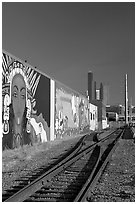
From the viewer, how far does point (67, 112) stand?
28.0 meters

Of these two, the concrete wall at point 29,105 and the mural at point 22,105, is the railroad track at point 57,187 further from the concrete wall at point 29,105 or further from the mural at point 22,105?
the concrete wall at point 29,105

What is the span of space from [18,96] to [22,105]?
716 millimetres

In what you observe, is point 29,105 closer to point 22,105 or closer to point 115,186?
point 22,105

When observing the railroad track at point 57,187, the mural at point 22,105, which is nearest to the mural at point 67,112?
the mural at point 22,105

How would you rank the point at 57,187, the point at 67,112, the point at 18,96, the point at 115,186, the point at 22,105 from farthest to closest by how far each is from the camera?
the point at 67,112, the point at 22,105, the point at 18,96, the point at 115,186, the point at 57,187

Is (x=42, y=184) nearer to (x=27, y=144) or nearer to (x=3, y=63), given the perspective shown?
(x=3, y=63)

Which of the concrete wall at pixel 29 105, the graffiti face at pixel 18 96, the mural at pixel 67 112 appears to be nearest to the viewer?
the concrete wall at pixel 29 105

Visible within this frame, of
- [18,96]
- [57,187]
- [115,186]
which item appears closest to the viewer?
[57,187]

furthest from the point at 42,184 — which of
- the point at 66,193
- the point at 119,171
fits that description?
the point at 119,171

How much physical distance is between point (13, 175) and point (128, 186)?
3484 mm

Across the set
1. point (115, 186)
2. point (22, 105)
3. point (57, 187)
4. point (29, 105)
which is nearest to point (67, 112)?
point (29, 105)

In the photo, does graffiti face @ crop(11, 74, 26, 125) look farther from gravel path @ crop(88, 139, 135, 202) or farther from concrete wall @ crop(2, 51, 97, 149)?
gravel path @ crop(88, 139, 135, 202)

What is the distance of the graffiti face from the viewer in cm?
1490

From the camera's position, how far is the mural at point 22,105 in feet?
45.6
